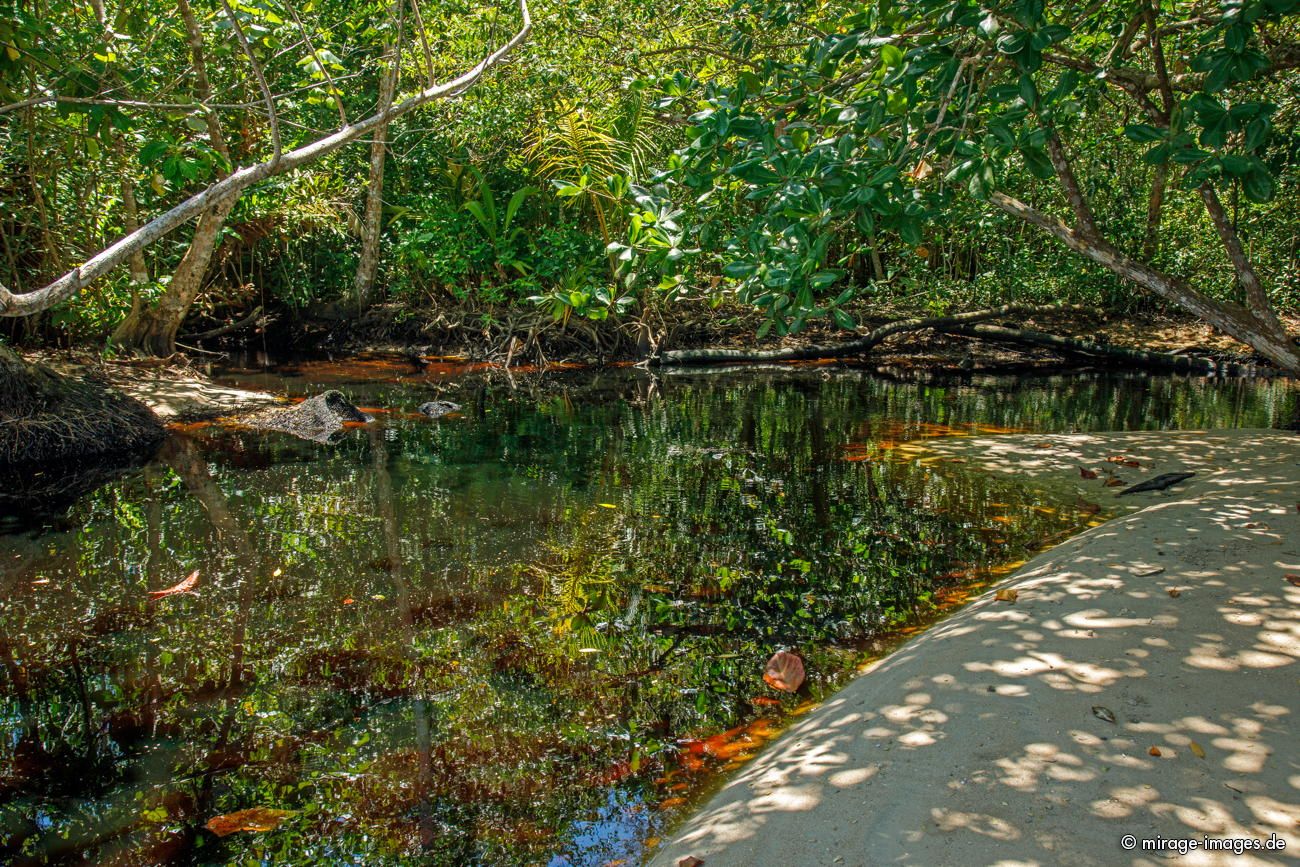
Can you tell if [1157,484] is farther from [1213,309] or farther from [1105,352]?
[1105,352]

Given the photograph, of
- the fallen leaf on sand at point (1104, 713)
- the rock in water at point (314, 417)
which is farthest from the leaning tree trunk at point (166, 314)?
the fallen leaf on sand at point (1104, 713)

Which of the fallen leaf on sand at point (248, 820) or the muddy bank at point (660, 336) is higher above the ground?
the muddy bank at point (660, 336)

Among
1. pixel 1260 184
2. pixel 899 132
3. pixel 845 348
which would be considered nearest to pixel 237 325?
pixel 845 348

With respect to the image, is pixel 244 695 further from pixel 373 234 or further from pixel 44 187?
pixel 373 234

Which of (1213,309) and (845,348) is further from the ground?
(1213,309)

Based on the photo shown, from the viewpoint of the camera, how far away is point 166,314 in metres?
10.9

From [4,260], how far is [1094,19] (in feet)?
34.4

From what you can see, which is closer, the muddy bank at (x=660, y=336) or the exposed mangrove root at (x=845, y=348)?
the exposed mangrove root at (x=845, y=348)

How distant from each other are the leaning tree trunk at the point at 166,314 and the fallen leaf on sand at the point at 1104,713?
10.5 metres

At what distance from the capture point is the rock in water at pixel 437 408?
942cm

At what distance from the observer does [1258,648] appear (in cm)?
295

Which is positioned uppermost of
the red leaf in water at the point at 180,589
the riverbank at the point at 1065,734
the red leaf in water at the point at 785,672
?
the riverbank at the point at 1065,734

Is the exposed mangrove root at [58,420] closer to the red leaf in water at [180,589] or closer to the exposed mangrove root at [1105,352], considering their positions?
the red leaf in water at [180,589]

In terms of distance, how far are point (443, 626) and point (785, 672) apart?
154 cm
